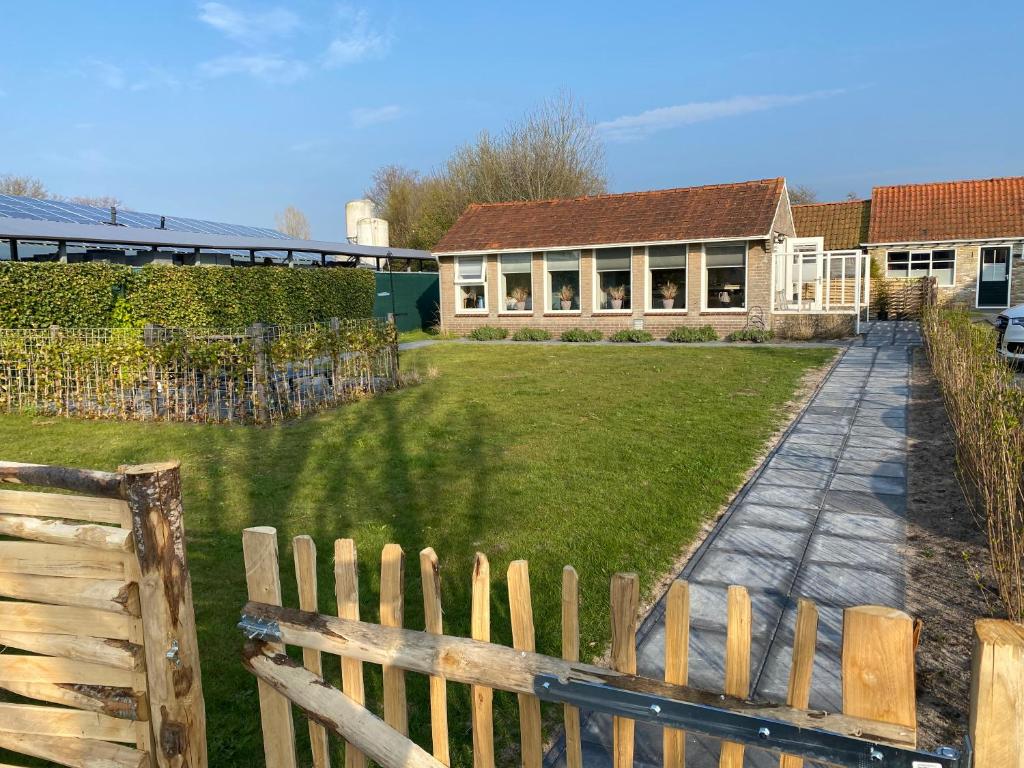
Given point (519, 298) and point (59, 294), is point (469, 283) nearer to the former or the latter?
point (519, 298)

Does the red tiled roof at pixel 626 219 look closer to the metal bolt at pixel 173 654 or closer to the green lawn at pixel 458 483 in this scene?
the green lawn at pixel 458 483

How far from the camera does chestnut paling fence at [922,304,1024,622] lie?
4129mm

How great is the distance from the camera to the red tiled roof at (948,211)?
2420 centimetres

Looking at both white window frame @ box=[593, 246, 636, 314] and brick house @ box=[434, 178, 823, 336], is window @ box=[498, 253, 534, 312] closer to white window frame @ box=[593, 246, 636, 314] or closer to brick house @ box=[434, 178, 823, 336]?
brick house @ box=[434, 178, 823, 336]

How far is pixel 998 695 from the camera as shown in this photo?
1456 mm

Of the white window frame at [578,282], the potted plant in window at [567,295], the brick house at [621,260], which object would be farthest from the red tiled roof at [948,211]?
the potted plant in window at [567,295]

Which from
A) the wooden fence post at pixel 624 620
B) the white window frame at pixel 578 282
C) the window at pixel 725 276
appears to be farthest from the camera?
the white window frame at pixel 578 282

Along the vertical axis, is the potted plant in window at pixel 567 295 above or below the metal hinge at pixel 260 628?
above

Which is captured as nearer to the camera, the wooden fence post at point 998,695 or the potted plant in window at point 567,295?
the wooden fence post at point 998,695

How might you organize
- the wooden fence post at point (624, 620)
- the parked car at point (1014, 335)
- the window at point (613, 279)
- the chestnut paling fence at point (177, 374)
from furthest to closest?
the window at point (613, 279) → the parked car at point (1014, 335) → the chestnut paling fence at point (177, 374) → the wooden fence post at point (624, 620)

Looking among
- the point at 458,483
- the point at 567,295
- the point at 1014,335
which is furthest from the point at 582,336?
the point at 458,483

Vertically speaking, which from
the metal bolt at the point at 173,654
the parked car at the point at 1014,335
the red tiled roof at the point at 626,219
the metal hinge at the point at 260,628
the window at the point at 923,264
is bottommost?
the metal bolt at the point at 173,654

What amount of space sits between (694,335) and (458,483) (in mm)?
15155

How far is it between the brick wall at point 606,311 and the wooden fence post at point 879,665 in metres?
20.1
